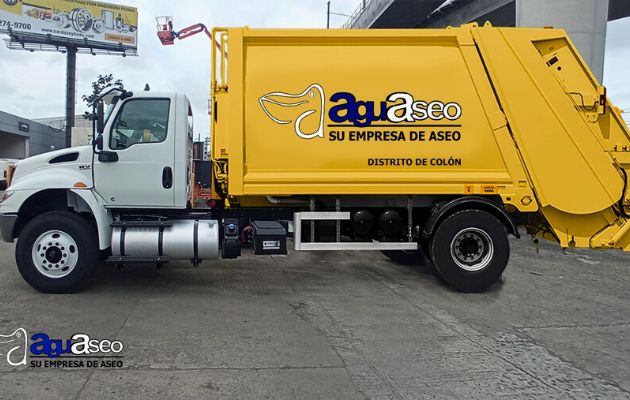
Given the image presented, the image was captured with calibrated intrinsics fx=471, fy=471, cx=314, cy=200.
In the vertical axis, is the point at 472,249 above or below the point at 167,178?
below

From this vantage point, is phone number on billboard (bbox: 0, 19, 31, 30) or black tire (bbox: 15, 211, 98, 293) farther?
phone number on billboard (bbox: 0, 19, 31, 30)

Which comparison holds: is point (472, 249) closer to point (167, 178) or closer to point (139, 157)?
point (167, 178)

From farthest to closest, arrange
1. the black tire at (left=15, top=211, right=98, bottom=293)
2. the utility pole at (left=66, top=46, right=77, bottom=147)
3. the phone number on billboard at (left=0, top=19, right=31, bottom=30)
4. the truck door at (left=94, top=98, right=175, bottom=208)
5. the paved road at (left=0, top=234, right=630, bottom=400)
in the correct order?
1. the utility pole at (left=66, top=46, right=77, bottom=147)
2. the phone number on billboard at (left=0, top=19, right=31, bottom=30)
3. the truck door at (left=94, top=98, right=175, bottom=208)
4. the black tire at (left=15, top=211, right=98, bottom=293)
5. the paved road at (left=0, top=234, right=630, bottom=400)

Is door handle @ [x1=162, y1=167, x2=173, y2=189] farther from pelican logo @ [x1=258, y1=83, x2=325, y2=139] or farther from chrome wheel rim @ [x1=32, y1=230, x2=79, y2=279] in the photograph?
pelican logo @ [x1=258, y1=83, x2=325, y2=139]

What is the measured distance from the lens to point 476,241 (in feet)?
21.5

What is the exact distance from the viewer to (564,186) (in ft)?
21.0

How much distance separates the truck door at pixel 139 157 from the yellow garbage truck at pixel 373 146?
0.02 m

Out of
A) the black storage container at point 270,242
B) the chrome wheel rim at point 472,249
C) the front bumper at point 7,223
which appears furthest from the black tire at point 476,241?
the front bumper at point 7,223

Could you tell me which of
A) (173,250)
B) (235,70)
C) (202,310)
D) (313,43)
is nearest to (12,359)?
(202,310)

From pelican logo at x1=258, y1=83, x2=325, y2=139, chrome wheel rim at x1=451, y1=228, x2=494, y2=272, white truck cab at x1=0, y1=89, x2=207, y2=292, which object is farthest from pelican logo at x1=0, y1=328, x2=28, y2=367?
chrome wheel rim at x1=451, y1=228, x2=494, y2=272

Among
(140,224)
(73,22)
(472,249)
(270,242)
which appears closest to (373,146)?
(270,242)

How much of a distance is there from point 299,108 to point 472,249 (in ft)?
10.1

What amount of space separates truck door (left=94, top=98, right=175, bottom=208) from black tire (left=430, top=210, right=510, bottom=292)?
376 centimetres

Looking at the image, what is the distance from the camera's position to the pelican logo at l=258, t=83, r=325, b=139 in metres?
6.25
